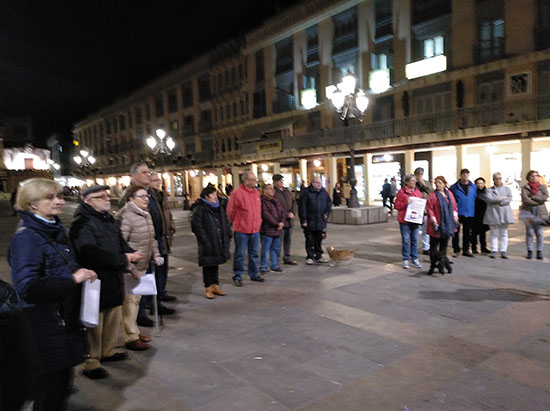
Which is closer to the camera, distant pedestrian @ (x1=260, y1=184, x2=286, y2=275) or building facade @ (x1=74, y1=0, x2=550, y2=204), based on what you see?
distant pedestrian @ (x1=260, y1=184, x2=286, y2=275)

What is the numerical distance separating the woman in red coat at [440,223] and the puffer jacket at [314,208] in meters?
2.14

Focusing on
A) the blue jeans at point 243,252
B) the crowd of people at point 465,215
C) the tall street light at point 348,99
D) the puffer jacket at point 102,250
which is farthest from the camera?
the tall street light at point 348,99

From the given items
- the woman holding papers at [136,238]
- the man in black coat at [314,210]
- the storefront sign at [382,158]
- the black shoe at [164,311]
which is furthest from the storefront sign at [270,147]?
the woman holding papers at [136,238]

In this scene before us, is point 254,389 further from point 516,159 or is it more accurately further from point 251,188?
point 516,159

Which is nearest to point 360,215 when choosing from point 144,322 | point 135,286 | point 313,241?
point 313,241

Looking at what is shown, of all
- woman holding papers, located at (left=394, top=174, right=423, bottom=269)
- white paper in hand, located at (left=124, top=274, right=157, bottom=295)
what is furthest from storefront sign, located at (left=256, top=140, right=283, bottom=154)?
white paper in hand, located at (left=124, top=274, right=157, bottom=295)

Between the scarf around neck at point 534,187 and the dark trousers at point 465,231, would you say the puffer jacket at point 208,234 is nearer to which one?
the dark trousers at point 465,231

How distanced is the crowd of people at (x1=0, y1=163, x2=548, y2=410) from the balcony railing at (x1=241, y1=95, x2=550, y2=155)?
689 centimetres

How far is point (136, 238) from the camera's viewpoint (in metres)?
4.74

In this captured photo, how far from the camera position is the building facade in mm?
19750

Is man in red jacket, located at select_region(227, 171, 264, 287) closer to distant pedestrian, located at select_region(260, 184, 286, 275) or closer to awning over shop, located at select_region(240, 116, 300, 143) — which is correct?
distant pedestrian, located at select_region(260, 184, 286, 275)

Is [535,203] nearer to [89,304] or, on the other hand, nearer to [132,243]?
[132,243]

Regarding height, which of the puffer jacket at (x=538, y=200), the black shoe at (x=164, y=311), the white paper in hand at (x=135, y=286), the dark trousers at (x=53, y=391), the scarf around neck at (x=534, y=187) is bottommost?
the black shoe at (x=164, y=311)

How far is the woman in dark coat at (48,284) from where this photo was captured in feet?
8.34
